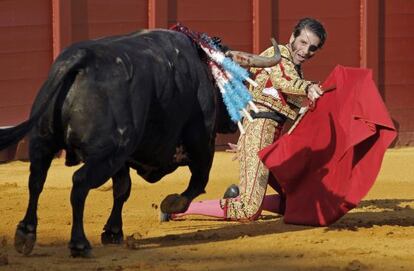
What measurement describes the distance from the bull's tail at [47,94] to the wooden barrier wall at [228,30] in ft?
17.2

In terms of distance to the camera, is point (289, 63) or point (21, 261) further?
point (289, 63)

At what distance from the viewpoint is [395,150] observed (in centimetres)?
1268

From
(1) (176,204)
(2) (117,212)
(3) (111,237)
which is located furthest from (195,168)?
(3) (111,237)

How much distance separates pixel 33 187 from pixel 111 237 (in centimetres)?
70

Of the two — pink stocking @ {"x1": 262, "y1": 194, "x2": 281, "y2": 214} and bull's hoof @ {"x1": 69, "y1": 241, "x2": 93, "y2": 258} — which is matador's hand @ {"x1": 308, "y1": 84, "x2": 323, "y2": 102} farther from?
bull's hoof @ {"x1": 69, "y1": 241, "x2": 93, "y2": 258}

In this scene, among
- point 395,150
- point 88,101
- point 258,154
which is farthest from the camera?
point 395,150

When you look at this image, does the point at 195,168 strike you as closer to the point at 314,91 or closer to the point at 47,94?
the point at 314,91

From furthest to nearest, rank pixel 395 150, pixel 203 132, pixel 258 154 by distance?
pixel 395 150, pixel 258 154, pixel 203 132

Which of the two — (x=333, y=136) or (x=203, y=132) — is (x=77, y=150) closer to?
(x=203, y=132)

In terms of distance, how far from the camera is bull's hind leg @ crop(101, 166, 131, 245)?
21.9ft

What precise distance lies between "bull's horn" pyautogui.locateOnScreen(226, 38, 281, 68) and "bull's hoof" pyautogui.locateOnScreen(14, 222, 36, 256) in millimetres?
1486

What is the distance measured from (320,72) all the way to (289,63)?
563cm

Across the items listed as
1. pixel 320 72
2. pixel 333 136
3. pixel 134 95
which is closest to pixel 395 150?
pixel 320 72

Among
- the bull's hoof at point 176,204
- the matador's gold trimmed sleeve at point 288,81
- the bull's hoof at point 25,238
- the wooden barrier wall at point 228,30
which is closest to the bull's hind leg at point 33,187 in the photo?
the bull's hoof at point 25,238
